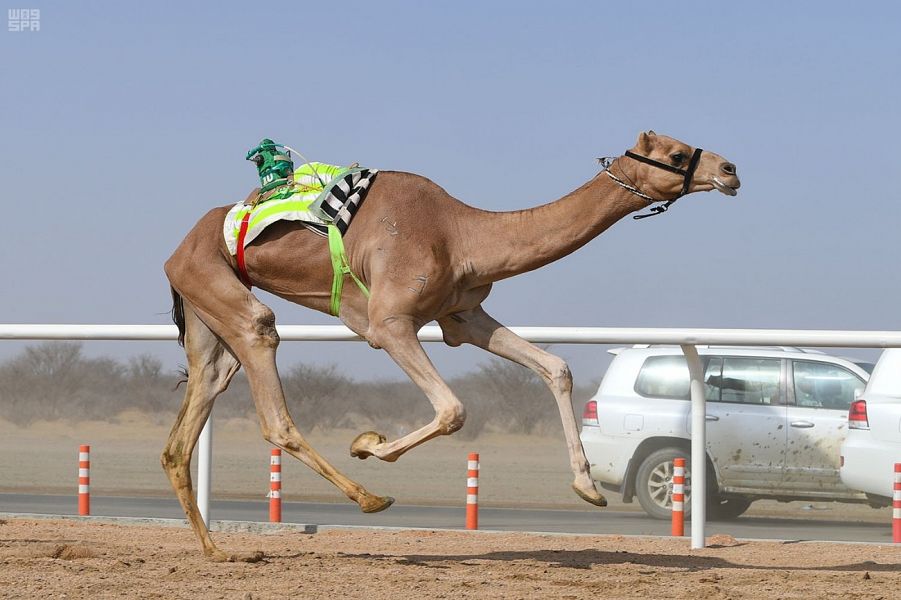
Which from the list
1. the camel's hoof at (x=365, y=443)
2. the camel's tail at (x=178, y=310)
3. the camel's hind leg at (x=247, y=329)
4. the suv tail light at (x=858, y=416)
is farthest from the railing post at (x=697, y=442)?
the camel's tail at (x=178, y=310)

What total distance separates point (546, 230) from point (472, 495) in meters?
4.63

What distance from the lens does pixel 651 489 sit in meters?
13.2

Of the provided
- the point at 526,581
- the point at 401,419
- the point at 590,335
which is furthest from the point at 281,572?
the point at 401,419

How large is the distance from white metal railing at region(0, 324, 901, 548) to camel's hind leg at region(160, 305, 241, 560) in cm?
148

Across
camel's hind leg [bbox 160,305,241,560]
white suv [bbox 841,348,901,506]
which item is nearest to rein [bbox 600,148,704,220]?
camel's hind leg [bbox 160,305,241,560]

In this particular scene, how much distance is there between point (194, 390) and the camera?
381 inches

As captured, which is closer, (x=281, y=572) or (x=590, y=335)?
(x=281, y=572)

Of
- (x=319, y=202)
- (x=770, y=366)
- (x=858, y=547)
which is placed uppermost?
(x=319, y=202)

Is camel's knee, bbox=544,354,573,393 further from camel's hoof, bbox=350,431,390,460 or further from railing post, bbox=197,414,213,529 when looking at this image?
railing post, bbox=197,414,213,529

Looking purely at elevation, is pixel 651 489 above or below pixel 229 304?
below

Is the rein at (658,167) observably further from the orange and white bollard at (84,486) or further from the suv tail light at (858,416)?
the orange and white bollard at (84,486)

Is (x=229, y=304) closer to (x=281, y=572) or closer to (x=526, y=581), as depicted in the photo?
(x=281, y=572)

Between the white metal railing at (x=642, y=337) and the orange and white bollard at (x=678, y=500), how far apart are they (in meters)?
0.66

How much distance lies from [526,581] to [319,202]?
2.55 meters
